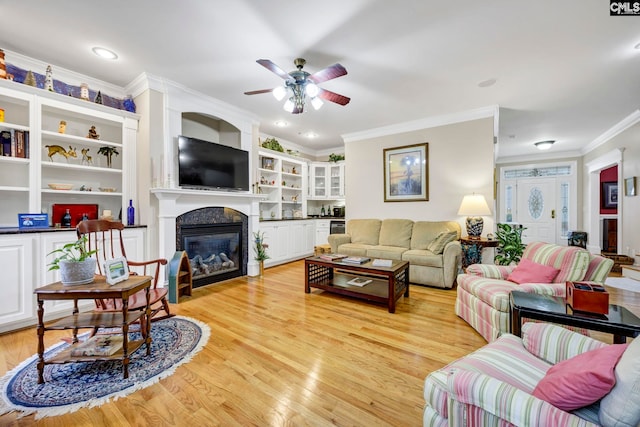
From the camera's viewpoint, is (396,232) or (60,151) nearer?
(60,151)

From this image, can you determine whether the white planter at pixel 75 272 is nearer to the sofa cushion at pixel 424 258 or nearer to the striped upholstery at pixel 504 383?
the striped upholstery at pixel 504 383

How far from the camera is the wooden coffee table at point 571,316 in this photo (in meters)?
1.41

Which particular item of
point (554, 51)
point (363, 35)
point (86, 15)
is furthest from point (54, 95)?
point (554, 51)

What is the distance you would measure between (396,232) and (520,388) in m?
3.70

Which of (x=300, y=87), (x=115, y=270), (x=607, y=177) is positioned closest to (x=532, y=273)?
(x=300, y=87)

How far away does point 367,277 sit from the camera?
12.6 ft

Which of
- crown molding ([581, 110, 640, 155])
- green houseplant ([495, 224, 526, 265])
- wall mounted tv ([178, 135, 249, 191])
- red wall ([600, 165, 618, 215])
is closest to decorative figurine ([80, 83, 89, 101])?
wall mounted tv ([178, 135, 249, 191])

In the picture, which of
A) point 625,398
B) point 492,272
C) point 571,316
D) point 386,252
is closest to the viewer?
point 625,398

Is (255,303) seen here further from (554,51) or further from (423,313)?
(554,51)

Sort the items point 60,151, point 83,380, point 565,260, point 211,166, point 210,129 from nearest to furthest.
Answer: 1. point 83,380
2. point 565,260
3. point 60,151
4. point 211,166
5. point 210,129

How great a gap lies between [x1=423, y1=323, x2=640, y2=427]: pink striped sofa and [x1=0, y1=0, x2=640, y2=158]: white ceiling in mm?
2359

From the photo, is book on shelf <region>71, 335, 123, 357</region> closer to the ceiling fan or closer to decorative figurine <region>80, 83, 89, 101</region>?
the ceiling fan

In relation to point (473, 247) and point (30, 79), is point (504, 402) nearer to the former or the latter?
point (473, 247)

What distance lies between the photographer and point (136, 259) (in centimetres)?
316
